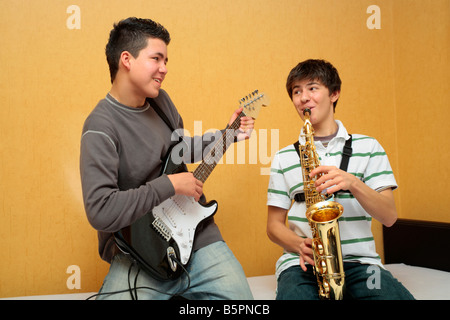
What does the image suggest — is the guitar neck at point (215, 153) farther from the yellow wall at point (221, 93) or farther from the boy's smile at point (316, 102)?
the yellow wall at point (221, 93)

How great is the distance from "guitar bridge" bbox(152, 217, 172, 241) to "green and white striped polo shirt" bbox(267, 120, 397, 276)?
1.68 ft

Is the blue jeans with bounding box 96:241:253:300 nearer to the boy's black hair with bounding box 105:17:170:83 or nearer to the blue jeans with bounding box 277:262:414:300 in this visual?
the blue jeans with bounding box 277:262:414:300

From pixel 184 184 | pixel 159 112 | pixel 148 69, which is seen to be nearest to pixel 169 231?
pixel 184 184

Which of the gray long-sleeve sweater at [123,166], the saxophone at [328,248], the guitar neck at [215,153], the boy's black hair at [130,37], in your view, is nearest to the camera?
the gray long-sleeve sweater at [123,166]

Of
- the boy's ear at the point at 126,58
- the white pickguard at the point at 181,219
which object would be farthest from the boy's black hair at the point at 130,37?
the white pickguard at the point at 181,219

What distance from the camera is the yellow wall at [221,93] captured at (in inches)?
83.7

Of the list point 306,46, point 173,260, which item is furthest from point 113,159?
point 306,46

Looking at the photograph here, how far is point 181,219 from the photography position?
1.57 m

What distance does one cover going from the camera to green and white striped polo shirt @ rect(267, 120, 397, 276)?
162 cm

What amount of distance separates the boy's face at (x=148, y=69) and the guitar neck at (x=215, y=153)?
36 centimetres

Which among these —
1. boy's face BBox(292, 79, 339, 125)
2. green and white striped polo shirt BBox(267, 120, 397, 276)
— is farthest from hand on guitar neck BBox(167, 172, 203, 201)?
boy's face BBox(292, 79, 339, 125)

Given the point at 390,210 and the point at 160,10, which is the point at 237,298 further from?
the point at 160,10

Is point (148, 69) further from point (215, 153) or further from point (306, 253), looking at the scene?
point (306, 253)

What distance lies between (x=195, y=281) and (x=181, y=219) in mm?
255
